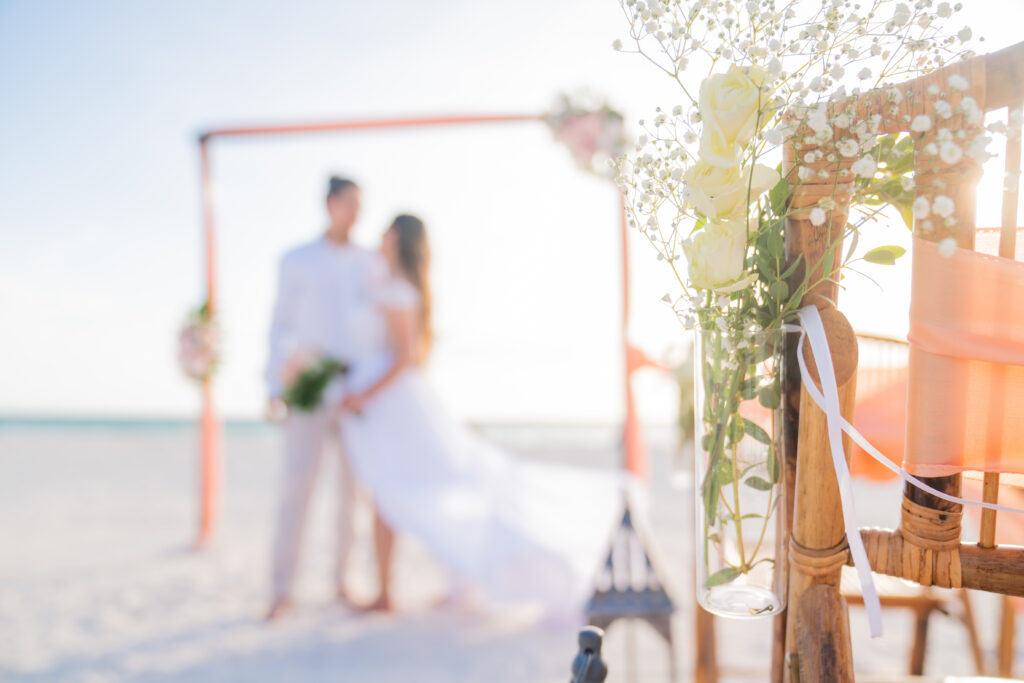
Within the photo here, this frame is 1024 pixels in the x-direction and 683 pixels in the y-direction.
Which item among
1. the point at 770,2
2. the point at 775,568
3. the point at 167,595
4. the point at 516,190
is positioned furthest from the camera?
the point at 516,190

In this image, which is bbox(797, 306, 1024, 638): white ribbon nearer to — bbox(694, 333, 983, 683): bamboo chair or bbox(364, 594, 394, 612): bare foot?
bbox(694, 333, 983, 683): bamboo chair

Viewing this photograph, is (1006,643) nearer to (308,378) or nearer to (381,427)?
(381,427)

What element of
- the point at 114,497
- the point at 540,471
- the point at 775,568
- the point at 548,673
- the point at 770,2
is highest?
the point at 770,2

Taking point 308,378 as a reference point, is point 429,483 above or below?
below

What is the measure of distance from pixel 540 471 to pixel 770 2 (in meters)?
2.95

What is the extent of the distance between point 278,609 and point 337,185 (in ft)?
6.04

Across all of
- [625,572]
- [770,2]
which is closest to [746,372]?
[770,2]

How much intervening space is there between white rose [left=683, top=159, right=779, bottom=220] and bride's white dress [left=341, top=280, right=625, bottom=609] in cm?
214

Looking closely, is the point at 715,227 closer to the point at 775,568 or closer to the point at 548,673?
the point at 775,568

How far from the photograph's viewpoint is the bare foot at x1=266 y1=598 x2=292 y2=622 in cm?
268

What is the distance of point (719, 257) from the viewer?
0.57m

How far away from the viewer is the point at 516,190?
17.4ft

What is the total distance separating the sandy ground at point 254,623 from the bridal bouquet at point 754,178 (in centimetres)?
89

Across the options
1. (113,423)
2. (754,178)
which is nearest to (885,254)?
(754,178)
